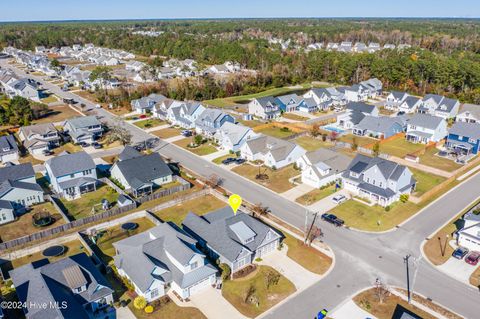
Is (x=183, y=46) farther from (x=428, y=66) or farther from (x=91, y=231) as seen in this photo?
(x=91, y=231)

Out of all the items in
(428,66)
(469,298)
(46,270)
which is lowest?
(469,298)

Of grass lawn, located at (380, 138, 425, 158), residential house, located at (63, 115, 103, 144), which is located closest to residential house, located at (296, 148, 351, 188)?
grass lawn, located at (380, 138, 425, 158)

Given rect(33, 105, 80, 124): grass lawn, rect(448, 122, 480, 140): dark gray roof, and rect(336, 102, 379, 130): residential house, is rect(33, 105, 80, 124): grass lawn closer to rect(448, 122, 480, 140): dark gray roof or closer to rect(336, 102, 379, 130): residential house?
rect(336, 102, 379, 130): residential house

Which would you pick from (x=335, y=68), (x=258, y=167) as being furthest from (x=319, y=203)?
(x=335, y=68)

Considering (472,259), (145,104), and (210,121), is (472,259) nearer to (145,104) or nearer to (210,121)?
(210,121)

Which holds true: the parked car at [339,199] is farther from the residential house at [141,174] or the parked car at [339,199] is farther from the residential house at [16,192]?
the residential house at [16,192]

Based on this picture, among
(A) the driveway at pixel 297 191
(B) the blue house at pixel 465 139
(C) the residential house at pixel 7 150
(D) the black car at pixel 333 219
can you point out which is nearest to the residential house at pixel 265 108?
(A) the driveway at pixel 297 191
